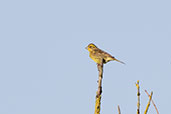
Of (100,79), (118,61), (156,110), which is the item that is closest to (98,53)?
(118,61)

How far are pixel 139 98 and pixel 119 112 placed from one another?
0.63 ft

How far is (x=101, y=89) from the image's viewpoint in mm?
3484

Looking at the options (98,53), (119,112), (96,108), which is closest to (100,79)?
(96,108)

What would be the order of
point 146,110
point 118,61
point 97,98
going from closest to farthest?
point 146,110 < point 97,98 < point 118,61

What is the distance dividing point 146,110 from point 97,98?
0.97 meters

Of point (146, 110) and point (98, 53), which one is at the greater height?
point (98, 53)

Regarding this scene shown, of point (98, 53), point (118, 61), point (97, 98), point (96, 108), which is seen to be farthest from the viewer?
point (118, 61)

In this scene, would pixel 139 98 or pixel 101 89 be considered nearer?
pixel 139 98

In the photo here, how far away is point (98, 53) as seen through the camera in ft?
40.3

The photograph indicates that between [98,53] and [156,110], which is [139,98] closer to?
[156,110]

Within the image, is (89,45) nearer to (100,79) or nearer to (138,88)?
(100,79)

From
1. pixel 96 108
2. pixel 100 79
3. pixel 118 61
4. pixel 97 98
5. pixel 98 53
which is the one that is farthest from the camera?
pixel 118 61

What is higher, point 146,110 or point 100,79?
point 100,79

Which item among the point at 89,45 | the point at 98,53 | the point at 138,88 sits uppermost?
the point at 89,45
